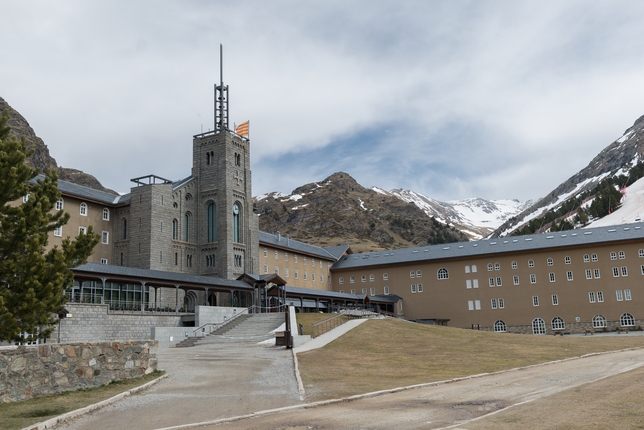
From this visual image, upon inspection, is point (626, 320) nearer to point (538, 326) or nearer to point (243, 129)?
point (538, 326)

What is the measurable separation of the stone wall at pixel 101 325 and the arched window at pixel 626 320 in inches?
1934

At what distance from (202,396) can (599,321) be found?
194 feet

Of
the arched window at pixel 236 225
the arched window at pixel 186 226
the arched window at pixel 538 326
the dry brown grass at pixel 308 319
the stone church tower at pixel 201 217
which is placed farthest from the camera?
the arched window at pixel 538 326

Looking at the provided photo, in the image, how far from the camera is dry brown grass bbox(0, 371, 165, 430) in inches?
450

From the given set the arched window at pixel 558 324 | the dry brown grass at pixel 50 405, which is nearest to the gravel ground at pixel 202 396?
the dry brown grass at pixel 50 405

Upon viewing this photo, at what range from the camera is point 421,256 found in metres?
75.0

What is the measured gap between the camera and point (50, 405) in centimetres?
1330

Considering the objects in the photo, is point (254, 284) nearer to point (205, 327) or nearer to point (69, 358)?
point (205, 327)

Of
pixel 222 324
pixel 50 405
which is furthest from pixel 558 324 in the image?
pixel 50 405

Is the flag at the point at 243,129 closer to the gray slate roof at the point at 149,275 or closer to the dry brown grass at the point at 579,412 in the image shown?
the gray slate roof at the point at 149,275

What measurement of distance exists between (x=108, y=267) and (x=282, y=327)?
1425cm

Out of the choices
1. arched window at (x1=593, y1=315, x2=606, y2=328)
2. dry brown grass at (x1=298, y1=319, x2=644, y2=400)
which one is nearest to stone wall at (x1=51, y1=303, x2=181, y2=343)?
dry brown grass at (x1=298, y1=319, x2=644, y2=400)

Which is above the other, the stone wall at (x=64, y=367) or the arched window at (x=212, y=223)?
the arched window at (x=212, y=223)

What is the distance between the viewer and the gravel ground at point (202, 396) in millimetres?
12055
